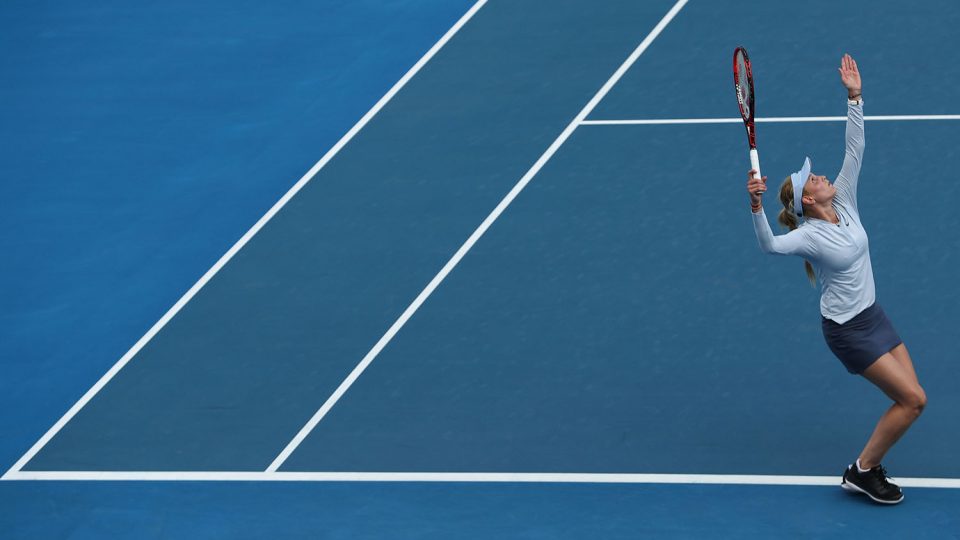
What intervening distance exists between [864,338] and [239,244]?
5.43 metres

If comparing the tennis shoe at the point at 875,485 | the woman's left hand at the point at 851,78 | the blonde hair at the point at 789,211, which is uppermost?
the woman's left hand at the point at 851,78

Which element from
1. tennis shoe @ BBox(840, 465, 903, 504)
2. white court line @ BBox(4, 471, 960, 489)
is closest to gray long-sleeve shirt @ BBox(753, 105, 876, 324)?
tennis shoe @ BBox(840, 465, 903, 504)

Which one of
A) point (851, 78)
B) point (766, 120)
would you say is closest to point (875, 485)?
point (851, 78)

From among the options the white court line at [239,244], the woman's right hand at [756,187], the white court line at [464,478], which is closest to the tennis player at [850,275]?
the woman's right hand at [756,187]

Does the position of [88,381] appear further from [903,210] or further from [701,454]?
[903,210]

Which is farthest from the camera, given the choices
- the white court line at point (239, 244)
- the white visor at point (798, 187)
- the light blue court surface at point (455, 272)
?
the white court line at point (239, 244)

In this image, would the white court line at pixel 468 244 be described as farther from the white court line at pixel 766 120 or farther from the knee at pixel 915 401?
the knee at pixel 915 401

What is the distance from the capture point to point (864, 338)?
24.2 feet

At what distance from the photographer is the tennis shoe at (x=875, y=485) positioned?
763 centimetres

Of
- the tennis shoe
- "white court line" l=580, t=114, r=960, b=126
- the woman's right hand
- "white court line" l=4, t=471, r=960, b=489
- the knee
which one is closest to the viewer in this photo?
the woman's right hand

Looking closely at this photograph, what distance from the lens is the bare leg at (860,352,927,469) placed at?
7.33 m

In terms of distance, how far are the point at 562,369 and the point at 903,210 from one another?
122 inches

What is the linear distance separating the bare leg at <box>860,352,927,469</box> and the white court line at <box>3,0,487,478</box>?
199 inches

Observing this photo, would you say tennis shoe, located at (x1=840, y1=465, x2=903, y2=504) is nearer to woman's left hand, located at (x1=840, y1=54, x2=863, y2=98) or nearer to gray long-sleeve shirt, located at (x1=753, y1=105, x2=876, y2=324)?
gray long-sleeve shirt, located at (x1=753, y1=105, x2=876, y2=324)
